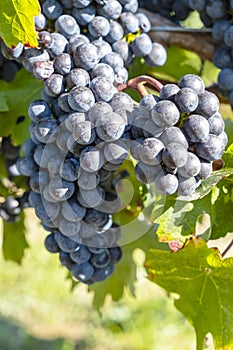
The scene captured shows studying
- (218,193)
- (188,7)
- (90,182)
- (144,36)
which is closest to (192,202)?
(218,193)

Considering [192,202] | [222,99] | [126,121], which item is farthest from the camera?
[222,99]

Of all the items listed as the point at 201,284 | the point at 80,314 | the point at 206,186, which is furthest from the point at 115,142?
the point at 80,314

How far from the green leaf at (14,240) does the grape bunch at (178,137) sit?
76 cm

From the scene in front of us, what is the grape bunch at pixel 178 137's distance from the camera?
87 centimetres

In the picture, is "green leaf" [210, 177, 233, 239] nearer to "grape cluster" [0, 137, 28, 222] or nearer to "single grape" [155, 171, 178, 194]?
"single grape" [155, 171, 178, 194]

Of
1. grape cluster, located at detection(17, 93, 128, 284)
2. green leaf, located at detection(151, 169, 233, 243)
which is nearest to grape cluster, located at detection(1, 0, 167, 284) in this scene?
grape cluster, located at detection(17, 93, 128, 284)

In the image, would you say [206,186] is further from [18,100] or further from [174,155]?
[18,100]

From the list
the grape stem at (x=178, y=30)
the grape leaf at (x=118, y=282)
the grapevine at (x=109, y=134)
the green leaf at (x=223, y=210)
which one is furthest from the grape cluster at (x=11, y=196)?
the green leaf at (x=223, y=210)

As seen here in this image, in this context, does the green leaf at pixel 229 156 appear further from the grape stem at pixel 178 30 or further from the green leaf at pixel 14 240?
the green leaf at pixel 14 240

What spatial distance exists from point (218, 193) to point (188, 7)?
0.48 metres

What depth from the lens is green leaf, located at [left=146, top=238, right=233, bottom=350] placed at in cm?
109

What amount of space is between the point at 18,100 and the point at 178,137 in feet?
1.64

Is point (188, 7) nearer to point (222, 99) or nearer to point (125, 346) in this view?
point (222, 99)

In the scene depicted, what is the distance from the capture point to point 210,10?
1.23m
